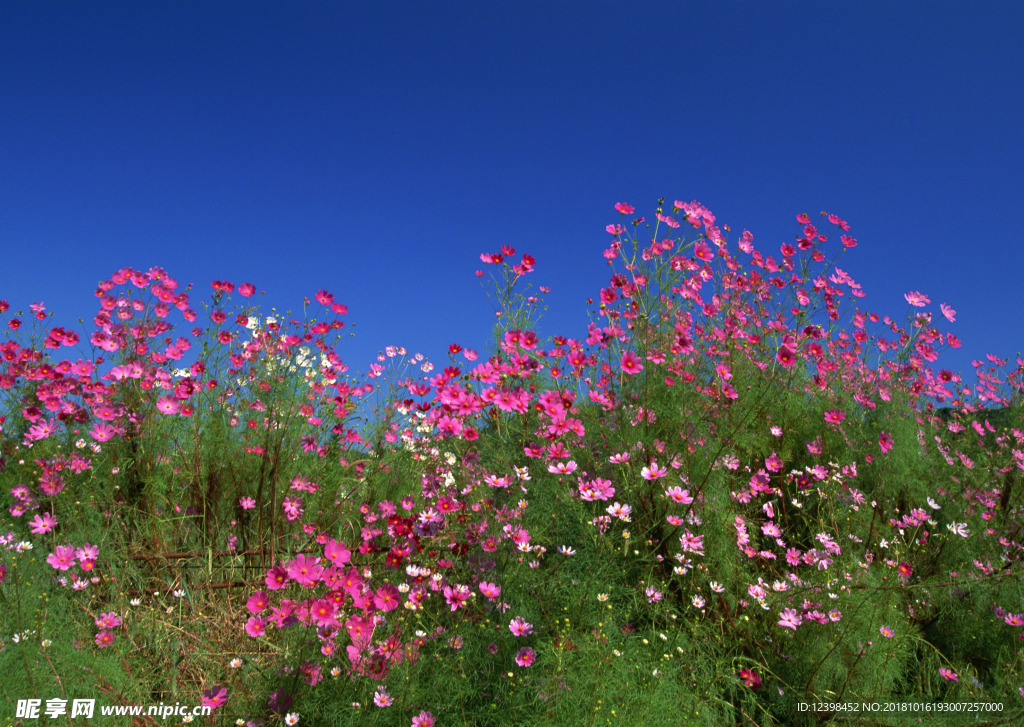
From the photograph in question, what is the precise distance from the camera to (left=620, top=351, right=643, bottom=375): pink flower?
2.93 meters

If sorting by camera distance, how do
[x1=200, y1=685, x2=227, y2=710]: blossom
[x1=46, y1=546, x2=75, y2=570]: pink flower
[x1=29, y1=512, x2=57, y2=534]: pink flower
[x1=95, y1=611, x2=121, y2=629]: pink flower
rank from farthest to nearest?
[x1=29, y1=512, x2=57, y2=534]: pink flower
[x1=46, y1=546, x2=75, y2=570]: pink flower
[x1=95, y1=611, x2=121, y2=629]: pink flower
[x1=200, y1=685, x2=227, y2=710]: blossom

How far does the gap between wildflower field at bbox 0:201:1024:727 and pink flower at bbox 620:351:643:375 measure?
11 millimetres

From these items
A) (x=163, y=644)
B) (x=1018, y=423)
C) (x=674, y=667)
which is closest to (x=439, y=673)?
(x=674, y=667)

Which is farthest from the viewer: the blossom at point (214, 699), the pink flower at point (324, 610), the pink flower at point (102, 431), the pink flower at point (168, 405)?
the pink flower at point (168, 405)

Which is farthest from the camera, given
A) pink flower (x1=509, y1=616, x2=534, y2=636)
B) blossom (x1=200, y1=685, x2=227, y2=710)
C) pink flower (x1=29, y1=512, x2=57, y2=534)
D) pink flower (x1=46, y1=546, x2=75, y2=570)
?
pink flower (x1=29, y1=512, x2=57, y2=534)

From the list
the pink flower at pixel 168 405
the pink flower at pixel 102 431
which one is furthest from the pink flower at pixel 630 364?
the pink flower at pixel 102 431

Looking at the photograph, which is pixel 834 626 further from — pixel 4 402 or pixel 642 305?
→ pixel 4 402

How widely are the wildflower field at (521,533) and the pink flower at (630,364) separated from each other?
0.04ft

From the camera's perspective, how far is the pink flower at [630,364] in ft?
9.60

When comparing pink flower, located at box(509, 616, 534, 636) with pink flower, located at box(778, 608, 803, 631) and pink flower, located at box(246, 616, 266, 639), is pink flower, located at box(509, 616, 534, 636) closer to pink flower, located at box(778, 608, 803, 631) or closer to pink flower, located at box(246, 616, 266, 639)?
pink flower, located at box(246, 616, 266, 639)

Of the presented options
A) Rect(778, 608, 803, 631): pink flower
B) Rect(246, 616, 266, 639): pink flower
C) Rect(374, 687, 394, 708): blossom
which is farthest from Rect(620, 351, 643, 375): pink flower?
Rect(246, 616, 266, 639): pink flower

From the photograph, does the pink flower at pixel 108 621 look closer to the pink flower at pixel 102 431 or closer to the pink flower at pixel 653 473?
the pink flower at pixel 102 431

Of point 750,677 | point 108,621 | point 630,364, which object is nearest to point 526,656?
point 750,677

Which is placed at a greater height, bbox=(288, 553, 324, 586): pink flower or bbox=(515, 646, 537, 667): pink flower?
bbox=(288, 553, 324, 586): pink flower
